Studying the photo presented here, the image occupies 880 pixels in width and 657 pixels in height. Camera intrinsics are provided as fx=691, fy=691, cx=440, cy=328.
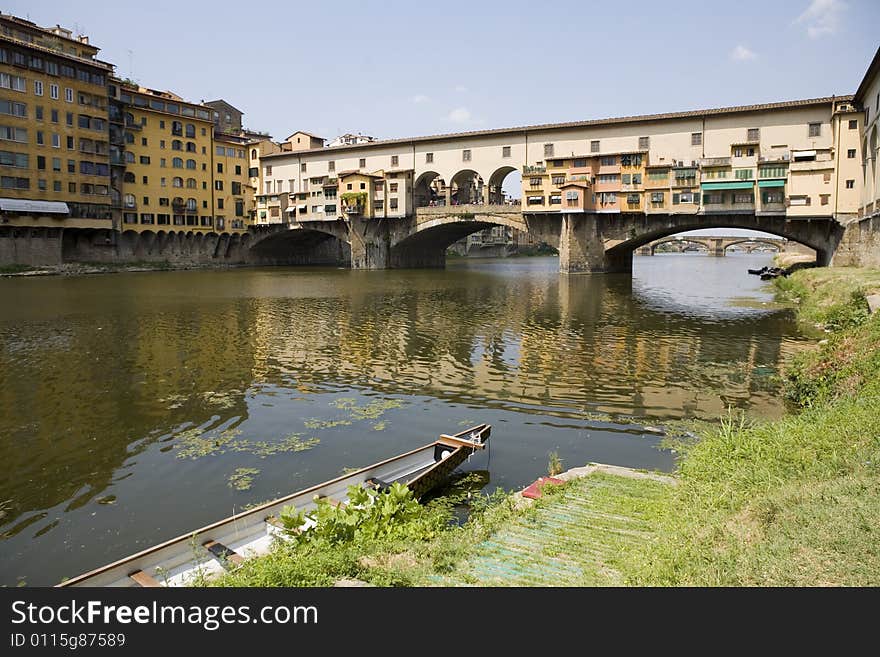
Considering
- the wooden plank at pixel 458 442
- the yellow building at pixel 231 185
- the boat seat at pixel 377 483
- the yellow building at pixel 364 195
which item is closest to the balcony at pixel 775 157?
the yellow building at pixel 364 195

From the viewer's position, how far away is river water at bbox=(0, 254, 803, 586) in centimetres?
1114

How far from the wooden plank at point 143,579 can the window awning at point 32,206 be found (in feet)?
205

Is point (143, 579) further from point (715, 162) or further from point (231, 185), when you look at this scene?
point (231, 185)

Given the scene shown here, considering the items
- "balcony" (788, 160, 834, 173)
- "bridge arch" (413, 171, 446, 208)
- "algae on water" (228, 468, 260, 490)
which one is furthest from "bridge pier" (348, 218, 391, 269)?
"algae on water" (228, 468, 260, 490)

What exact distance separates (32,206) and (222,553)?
63473mm

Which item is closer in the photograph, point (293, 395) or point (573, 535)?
point (573, 535)

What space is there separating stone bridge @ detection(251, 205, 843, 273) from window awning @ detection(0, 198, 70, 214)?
86.6 ft

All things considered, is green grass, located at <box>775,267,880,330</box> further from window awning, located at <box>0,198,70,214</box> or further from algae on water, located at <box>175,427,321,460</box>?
window awning, located at <box>0,198,70,214</box>

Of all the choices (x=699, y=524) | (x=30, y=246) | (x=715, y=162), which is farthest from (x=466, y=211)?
(x=699, y=524)

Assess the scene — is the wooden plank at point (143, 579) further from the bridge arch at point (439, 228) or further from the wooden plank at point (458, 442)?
the bridge arch at point (439, 228)

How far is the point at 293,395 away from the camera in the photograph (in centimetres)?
1795

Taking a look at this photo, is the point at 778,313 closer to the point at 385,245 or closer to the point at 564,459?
the point at 564,459
